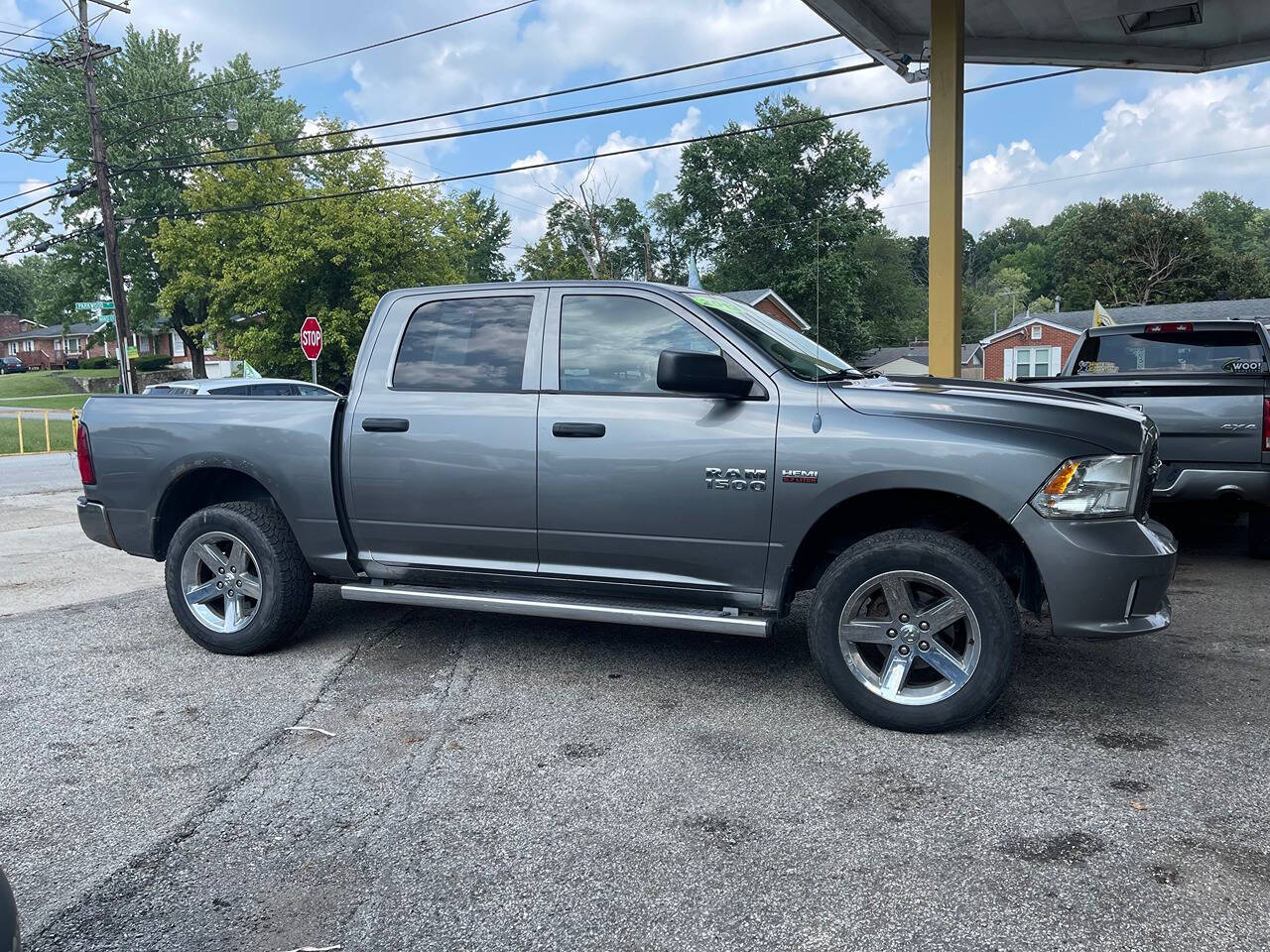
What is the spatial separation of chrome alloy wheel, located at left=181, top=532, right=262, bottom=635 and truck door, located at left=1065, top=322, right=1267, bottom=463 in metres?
5.67

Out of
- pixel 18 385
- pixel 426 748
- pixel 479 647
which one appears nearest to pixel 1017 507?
pixel 426 748

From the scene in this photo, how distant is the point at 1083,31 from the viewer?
1065 centimetres

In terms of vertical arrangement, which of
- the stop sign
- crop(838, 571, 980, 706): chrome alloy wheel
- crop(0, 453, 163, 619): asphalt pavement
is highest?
the stop sign

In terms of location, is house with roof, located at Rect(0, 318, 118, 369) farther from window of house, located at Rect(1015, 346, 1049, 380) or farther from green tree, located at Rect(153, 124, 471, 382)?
window of house, located at Rect(1015, 346, 1049, 380)

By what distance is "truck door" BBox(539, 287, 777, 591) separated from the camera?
404 centimetres

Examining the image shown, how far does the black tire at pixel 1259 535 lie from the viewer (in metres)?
7.16

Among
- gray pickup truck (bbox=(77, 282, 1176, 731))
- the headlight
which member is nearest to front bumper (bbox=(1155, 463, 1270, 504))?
gray pickup truck (bbox=(77, 282, 1176, 731))

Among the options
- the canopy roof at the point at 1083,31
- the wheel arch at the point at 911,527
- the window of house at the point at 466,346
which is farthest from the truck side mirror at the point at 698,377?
the canopy roof at the point at 1083,31

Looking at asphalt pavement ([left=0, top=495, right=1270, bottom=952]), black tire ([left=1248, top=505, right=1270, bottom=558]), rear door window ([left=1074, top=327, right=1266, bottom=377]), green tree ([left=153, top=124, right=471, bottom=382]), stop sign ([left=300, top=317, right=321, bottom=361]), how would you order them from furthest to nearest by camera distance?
1. green tree ([left=153, top=124, right=471, bottom=382])
2. stop sign ([left=300, top=317, right=321, bottom=361])
3. rear door window ([left=1074, top=327, right=1266, bottom=377])
4. black tire ([left=1248, top=505, right=1270, bottom=558])
5. asphalt pavement ([left=0, top=495, right=1270, bottom=952])

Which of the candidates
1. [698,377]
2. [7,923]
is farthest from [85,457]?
[7,923]

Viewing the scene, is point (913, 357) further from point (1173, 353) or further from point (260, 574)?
point (260, 574)

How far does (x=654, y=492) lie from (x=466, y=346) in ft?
4.37

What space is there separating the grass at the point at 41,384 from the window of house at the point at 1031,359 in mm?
53632

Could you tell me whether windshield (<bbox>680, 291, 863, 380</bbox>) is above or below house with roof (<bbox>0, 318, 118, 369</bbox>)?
below
